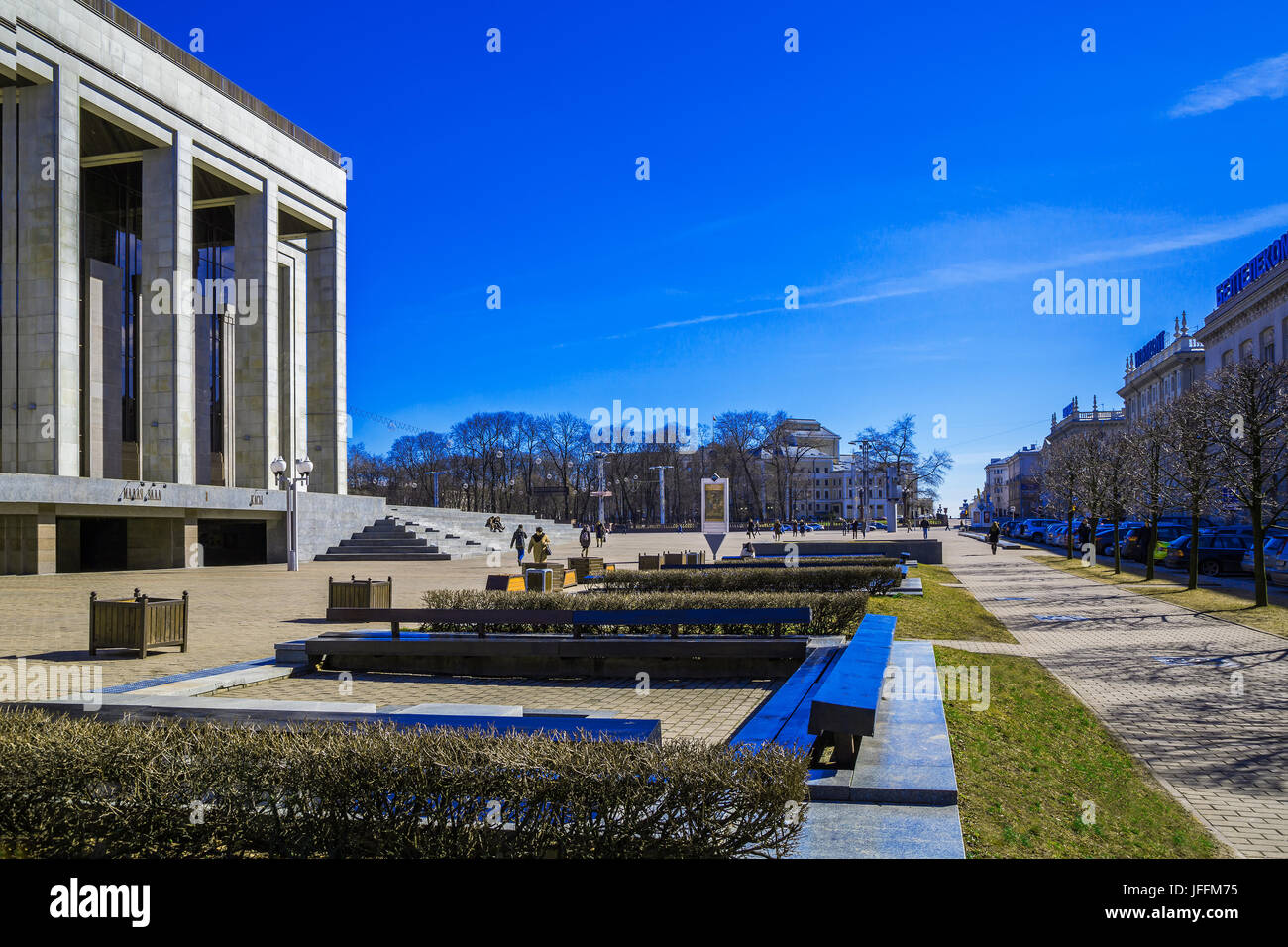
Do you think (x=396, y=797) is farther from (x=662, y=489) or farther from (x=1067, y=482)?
(x=662, y=489)

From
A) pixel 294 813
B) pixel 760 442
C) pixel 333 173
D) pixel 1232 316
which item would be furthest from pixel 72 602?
pixel 760 442

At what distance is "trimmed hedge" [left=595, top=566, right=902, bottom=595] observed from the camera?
1750 cm

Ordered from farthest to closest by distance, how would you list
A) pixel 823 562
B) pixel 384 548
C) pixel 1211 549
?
pixel 384 548
pixel 1211 549
pixel 823 562

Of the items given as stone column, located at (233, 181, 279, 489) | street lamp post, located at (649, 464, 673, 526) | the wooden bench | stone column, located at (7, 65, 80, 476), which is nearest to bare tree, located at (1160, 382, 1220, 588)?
the wooden bench

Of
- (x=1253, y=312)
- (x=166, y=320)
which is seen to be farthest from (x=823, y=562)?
(x=1253, y=312)

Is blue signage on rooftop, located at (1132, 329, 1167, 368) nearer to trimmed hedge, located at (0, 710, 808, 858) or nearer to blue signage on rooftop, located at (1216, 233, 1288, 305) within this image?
blue signage on rooftop, located at (1216, 233, 1288, 305)

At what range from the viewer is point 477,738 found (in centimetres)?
429

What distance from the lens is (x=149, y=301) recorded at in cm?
3569

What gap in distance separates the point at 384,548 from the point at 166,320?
13014 millimetres

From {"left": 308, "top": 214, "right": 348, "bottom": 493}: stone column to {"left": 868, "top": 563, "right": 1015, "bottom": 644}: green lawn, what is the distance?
35672 millimetres
